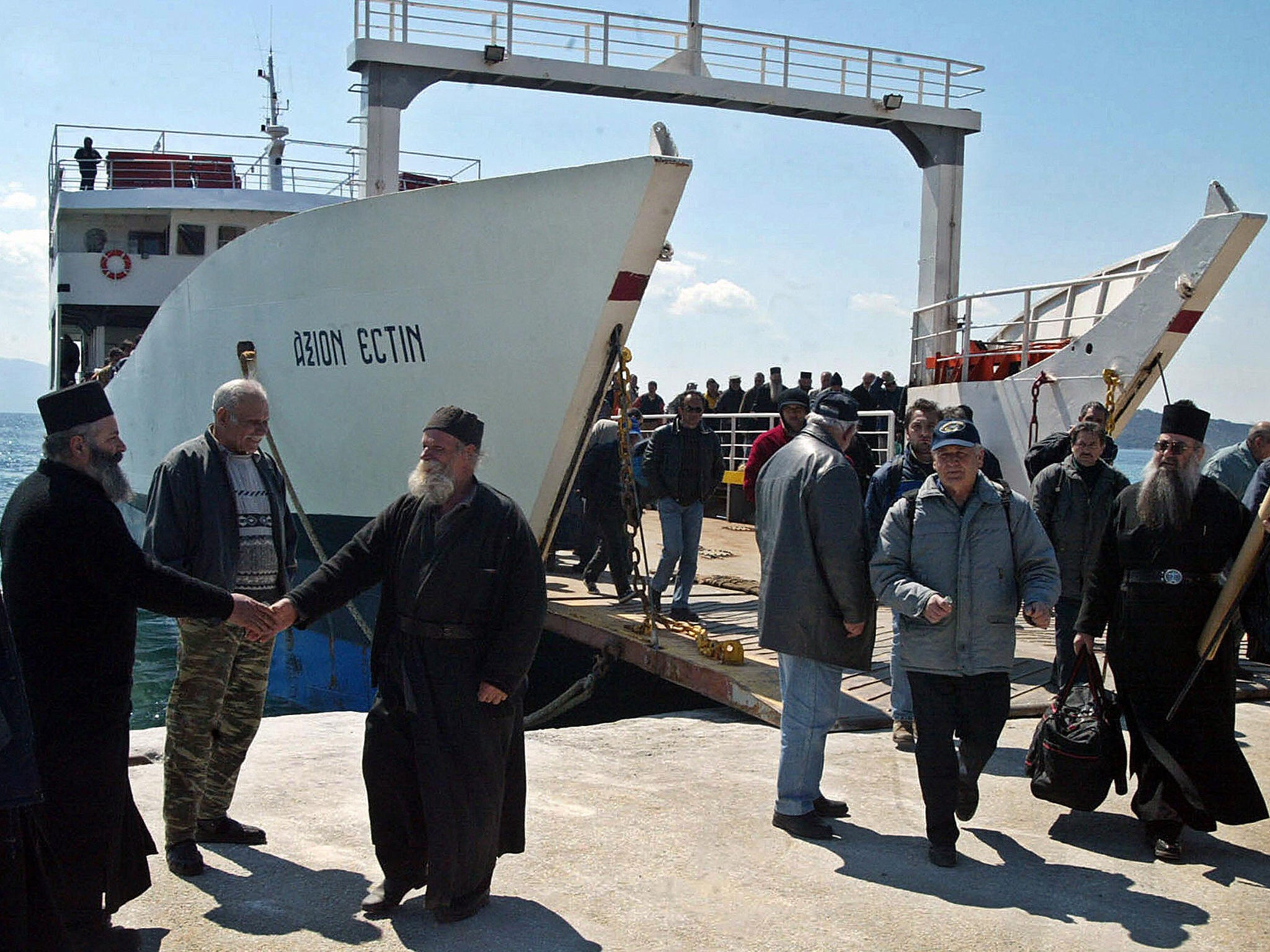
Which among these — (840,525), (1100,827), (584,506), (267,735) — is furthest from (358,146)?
(1100,827)

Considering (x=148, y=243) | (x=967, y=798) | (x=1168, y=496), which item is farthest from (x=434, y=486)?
(x=148, y=243)

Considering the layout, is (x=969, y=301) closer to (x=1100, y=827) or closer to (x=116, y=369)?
(x=1100, y=827)

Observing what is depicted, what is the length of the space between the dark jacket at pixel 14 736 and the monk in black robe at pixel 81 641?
0.44 m

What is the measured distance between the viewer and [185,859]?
3.57 m

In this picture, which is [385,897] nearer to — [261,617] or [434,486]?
[261,617]

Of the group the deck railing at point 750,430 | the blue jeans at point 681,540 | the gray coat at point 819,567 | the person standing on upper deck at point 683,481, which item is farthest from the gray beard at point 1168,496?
the deck railing at point 750,430

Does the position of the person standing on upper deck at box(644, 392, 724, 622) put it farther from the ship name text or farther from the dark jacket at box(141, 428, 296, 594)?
the dark jacket at box(141, 428, 296, 594)

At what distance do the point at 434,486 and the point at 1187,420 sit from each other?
2.65 metres

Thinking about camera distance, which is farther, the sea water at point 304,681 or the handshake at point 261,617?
the sea water at point 304,681

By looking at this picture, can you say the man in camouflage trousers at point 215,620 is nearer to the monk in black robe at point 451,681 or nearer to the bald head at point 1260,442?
the monk in black robe at point 451,681

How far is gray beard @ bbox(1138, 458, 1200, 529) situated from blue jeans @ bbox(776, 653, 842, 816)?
1.22 m

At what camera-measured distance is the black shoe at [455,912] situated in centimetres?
325

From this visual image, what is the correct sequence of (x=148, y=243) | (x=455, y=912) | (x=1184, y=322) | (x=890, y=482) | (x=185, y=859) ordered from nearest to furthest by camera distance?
(x=455, y=912)
(x=185, y=859)
(x=890, y=482)
(x=1184, y=322)
(x=148, y=243)

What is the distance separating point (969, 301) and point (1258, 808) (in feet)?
24.4
